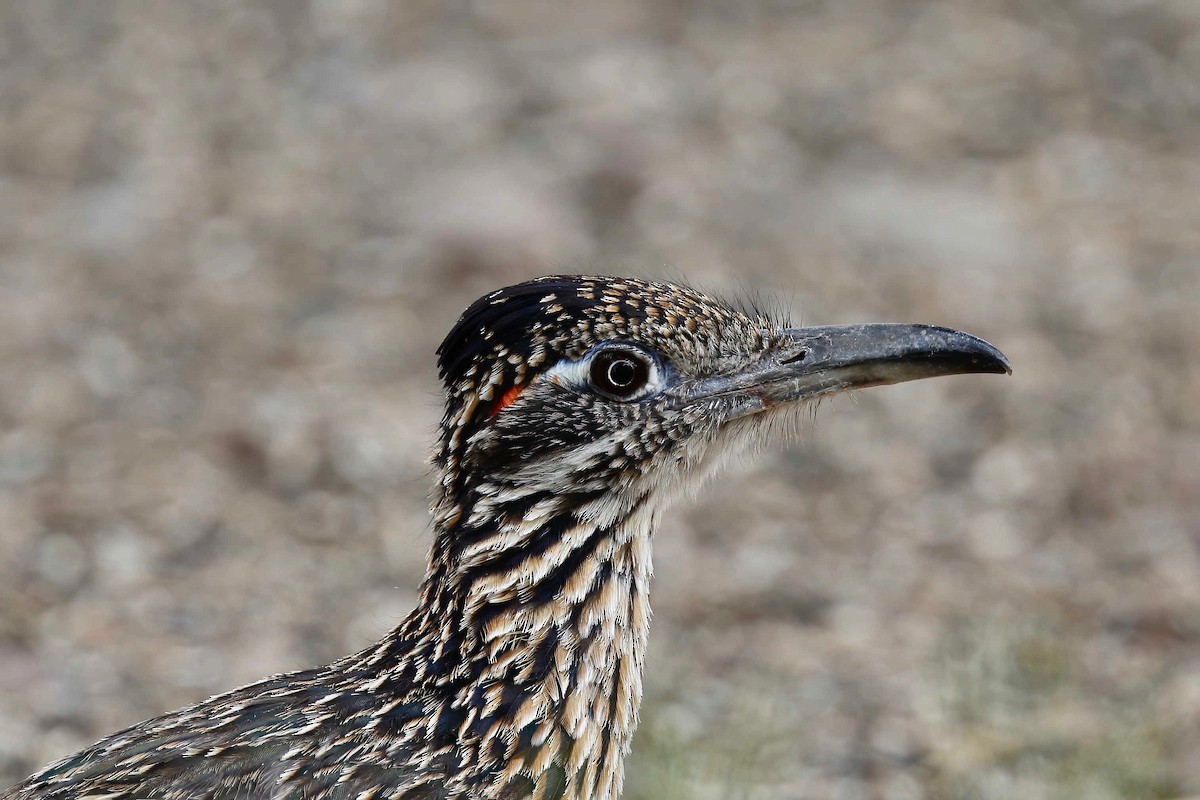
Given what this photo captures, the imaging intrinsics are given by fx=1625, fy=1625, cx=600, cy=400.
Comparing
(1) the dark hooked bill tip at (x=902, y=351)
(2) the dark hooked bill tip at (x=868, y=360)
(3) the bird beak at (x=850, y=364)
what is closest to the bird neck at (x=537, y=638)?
(3) the bird beak at (x=850, y=364)

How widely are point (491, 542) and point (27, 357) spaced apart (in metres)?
5.44

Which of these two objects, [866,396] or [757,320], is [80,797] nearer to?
[757,320]

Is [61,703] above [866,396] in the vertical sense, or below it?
below

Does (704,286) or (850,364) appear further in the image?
(704,286)

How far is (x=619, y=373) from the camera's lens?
483cm

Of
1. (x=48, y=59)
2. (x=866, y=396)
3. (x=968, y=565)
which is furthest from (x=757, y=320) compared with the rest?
(x=48, y=59)

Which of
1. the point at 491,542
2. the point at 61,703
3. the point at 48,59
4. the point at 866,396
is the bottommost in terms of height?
the point at 491,542

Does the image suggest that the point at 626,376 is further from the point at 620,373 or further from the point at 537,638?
the point at 537,638

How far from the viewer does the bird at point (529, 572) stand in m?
4.62

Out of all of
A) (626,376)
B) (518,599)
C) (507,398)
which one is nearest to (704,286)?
(626,376)

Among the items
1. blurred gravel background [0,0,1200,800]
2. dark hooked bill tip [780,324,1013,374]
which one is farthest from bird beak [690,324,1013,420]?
blurred gravel background [0,0,1200,800]

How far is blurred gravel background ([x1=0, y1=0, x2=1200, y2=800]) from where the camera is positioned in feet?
22.9

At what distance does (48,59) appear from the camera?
1213 cm

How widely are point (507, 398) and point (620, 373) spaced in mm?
348
